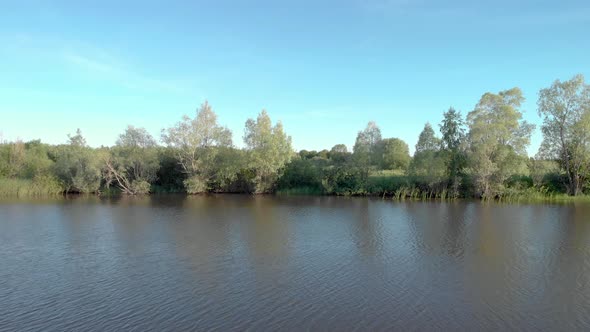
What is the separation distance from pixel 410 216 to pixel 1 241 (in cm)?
2552

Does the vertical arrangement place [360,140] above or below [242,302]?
above

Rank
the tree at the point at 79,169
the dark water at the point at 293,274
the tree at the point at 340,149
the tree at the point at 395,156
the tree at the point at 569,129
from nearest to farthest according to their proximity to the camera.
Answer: the dark water at the point at 293,274, the tree at the point at 569,129, the tree at the point at 79,169, the tree at the point at 395,156, the tree at the point at 340,149

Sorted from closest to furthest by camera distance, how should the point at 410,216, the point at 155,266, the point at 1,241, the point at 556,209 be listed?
the point at 155,266
the point at 1,241
the point at 410,216
the point at 556,209

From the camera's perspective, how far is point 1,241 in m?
19.3

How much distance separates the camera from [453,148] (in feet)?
142

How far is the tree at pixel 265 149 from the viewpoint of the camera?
1939 inches

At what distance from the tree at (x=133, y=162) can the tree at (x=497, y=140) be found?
3962 cm

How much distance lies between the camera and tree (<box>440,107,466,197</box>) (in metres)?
42.6

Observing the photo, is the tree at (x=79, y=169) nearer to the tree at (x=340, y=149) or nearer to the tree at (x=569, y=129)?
the tree at (x=340, y=149)

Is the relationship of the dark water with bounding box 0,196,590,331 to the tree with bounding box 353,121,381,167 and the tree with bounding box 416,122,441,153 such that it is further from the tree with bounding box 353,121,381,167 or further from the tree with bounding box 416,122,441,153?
the tree with bounding box 353,121,381,167

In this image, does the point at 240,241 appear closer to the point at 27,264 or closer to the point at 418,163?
the point at 27,264

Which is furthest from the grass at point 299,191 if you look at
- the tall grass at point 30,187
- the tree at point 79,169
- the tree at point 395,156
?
the tall grass at point 30,187

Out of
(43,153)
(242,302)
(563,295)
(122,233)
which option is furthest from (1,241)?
(43,153)

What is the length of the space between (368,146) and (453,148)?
9.74 metres
